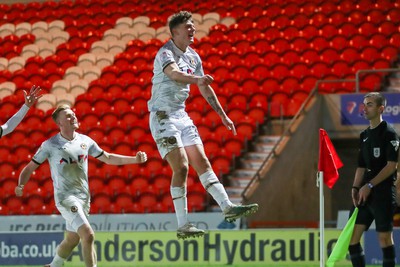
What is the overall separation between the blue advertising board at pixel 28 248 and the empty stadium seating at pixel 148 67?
3.21 meters

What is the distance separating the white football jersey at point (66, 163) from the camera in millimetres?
11227

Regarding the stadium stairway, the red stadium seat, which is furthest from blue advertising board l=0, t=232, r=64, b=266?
the stadium stairway

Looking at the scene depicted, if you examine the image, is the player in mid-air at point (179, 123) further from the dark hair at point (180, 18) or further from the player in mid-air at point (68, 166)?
the player in mid-air at point (68, 166)

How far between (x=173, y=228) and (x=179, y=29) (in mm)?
8599

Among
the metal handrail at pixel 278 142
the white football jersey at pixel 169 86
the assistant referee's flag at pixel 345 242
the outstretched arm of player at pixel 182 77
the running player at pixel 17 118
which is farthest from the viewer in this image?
the metal handrail at pixel 278 142

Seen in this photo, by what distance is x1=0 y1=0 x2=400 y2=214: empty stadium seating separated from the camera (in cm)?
2077

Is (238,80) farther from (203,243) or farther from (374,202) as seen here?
(374,202)

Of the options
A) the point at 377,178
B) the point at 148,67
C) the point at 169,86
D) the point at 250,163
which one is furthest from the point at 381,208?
the point at 148,67

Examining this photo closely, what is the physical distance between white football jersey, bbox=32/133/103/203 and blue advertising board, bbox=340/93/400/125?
930cm

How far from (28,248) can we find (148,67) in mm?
8801

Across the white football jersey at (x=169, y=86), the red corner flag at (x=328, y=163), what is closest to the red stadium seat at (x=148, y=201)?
the red corner flag at (x=328, y=163)

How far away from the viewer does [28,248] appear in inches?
656

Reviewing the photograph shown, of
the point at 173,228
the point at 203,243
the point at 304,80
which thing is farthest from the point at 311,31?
the point at 203,243

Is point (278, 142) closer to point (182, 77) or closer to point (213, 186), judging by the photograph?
point (213, 186)
